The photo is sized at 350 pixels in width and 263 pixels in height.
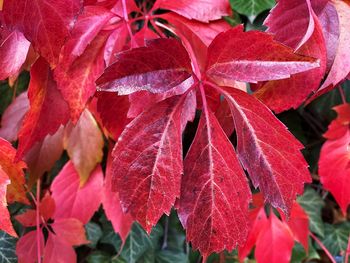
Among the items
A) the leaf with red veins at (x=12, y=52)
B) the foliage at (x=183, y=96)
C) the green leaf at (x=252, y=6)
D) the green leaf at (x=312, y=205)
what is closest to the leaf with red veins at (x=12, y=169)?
the foliage at (x=183, y=96)

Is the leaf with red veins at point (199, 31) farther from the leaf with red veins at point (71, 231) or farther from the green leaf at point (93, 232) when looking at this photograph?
the green leaf at point (93, 232)

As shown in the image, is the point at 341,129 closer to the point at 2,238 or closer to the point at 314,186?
the point at 314,186

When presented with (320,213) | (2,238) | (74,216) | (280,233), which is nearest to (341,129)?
(280,233)

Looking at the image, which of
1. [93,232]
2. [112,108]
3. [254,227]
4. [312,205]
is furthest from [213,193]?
[312,205]

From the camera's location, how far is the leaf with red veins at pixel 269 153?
0.39 metres

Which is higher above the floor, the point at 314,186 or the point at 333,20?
the point at 333,20

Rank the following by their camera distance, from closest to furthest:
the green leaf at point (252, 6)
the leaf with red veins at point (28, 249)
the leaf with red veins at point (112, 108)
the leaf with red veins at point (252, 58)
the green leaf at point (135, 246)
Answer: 1. the leaf with red veins at point (252, 58)
2. the leaf with red veins at point (112, 108)
3. the leaf with red veins at point (28, 249)
4. the green leaf at point (252, 6)
5. the green leaf at point (135, 246)

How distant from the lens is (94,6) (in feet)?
1.52

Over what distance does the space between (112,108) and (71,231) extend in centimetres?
26

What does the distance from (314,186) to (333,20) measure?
0.60 m

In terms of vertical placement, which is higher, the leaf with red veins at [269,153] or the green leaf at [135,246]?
the leaf with red veins at [269,153]

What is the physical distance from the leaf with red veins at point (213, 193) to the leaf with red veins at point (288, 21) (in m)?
0.12

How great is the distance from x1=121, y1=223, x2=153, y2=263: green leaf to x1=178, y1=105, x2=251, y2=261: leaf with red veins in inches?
19.2

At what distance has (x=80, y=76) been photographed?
0.46 m
